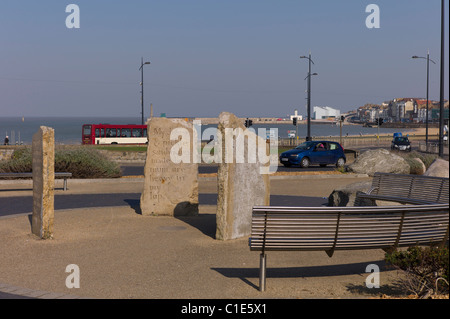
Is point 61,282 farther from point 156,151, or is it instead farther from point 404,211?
point 156,151

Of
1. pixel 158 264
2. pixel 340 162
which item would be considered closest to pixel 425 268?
pixel 158 264

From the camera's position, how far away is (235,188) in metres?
10.3

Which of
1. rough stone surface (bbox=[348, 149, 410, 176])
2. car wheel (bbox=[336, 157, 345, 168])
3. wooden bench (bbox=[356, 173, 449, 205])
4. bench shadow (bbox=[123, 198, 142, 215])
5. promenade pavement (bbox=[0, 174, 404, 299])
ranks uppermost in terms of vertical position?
wooden bench (bbox=[356, 173, 449, 205])

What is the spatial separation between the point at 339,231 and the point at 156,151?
6.61m

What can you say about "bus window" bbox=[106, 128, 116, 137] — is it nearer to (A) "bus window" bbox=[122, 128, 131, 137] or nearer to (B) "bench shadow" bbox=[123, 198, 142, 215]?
(A) "bus window" bbox=[122, 128, 131, 137]

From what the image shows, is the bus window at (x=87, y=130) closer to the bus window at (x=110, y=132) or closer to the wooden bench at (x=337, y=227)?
the bus window at (x=110, y=132)

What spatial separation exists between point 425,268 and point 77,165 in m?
16.8

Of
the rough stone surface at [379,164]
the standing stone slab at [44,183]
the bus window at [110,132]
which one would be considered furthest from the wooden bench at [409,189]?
the bus window at [110,132]

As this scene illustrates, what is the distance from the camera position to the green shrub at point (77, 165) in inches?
845

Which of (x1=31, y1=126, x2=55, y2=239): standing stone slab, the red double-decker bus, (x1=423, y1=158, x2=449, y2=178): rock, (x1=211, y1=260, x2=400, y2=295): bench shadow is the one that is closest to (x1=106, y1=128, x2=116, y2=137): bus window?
the red double-decker bus

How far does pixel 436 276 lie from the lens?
6.56 meters

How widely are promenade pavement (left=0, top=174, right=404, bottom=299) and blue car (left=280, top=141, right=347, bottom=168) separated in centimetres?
1893

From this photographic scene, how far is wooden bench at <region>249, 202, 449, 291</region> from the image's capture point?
23.3ft

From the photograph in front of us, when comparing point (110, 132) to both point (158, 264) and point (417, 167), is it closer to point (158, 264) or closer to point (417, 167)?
point (417, 167)
